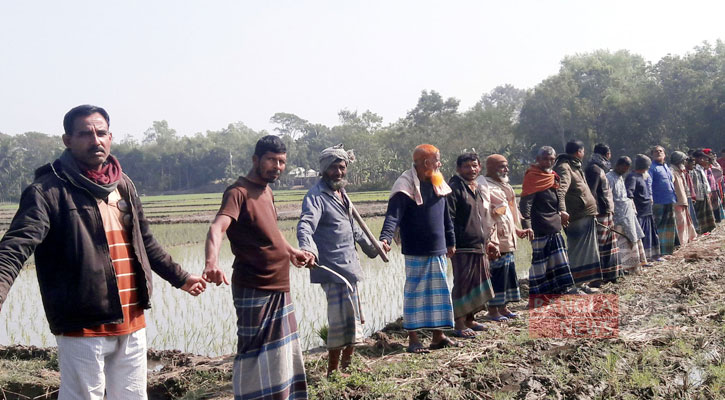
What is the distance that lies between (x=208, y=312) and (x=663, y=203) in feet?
21.1

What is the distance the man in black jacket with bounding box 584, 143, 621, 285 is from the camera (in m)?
7.24

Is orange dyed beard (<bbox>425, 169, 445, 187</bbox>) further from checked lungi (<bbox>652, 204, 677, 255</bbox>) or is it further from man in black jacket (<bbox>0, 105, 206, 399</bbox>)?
checked lungi (<bbox>652, 204, 677, 255</bbox>)

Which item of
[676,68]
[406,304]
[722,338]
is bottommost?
[722,338]

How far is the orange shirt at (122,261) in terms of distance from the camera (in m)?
2.69

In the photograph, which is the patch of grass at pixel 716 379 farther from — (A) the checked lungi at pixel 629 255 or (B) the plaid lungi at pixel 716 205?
(B) the plaid lungi at pixel 716 205

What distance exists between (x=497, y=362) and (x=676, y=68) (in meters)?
32.9

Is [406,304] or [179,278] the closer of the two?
[179,278]

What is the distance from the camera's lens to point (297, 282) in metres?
8.83

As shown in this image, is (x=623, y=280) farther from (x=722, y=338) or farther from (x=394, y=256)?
(x=394, y=256)

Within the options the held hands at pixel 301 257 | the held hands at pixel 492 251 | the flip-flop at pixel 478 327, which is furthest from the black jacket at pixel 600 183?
the held hands at pixel 301 257

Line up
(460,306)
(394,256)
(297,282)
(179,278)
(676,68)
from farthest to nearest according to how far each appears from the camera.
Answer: (676,68), (394,256), (297,282), (460,306), (179,278)

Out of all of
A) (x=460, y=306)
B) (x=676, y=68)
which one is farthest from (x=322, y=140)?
(x=460, y=306)

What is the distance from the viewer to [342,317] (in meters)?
4.17

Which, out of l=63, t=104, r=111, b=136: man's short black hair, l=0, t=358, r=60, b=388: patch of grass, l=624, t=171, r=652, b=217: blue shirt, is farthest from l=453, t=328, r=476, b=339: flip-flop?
l=624, t=171, r=652, b=217: blue shirt
